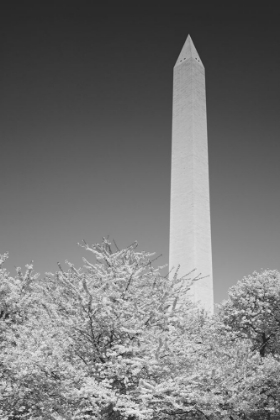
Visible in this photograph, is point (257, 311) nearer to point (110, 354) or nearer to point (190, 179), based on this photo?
point (190, 179)

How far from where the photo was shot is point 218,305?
2483 cm

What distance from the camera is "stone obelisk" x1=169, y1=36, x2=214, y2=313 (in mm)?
30484

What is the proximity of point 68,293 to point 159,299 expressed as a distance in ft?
7.79

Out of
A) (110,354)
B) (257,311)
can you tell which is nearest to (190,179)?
(257,311)

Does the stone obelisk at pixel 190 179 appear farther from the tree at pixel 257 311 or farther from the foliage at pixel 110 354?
the foliage at pixel 110 354

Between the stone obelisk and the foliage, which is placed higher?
the stone obelisk

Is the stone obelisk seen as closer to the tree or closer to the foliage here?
the tree

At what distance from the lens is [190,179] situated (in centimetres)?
3275

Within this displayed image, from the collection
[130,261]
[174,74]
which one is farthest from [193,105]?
[130,261]

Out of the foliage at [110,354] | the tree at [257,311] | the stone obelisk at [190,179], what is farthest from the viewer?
the stone obelisk at [190,179]

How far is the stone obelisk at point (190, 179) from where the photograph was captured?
30.5 meters

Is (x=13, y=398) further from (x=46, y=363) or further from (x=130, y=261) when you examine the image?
(x=130, y=261)

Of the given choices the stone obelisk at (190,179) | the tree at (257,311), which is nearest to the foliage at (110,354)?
the tree at (257,311)

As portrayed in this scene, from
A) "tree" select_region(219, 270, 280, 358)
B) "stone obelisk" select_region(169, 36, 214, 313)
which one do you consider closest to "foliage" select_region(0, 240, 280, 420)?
"tree" select_region(219, 270, 280, 358)
